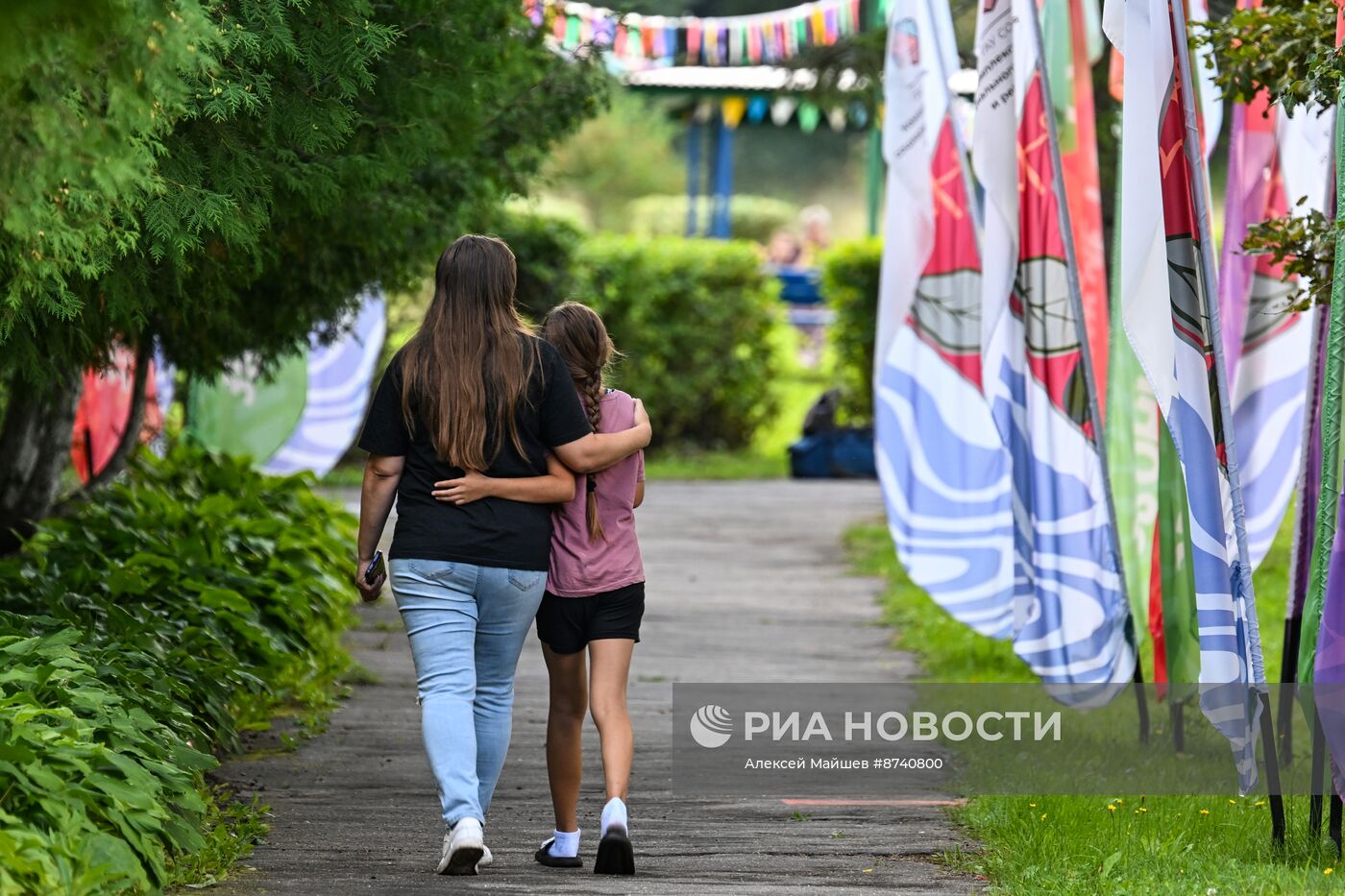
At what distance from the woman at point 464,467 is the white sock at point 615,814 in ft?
1.05

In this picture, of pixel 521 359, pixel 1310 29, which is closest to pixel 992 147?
pixel 1310 29

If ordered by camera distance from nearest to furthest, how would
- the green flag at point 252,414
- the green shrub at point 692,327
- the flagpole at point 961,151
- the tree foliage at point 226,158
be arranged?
the tree foliage at point 226,158, the flagpole at point 961,151, the green flag at point 252,414, the green shrub at point 692,327

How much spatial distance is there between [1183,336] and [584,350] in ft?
5.60

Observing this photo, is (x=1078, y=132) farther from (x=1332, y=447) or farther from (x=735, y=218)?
(x=735, y=218)

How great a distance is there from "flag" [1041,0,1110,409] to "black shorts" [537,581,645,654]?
292 cm

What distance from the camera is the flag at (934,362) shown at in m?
8.01

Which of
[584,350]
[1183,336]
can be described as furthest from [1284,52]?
[584,350]

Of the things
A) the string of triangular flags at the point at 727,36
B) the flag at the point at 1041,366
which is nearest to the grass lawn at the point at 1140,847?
the flag at the point at 1041,366

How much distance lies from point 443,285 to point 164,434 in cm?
865

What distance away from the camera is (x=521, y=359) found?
4.64 meters

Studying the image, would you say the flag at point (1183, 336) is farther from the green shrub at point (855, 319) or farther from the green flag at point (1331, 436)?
the green shrub at point (855, 319)

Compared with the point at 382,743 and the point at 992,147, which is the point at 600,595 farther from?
the point at 992,147

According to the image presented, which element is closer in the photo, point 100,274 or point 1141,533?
point 100,274

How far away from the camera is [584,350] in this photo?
15.9 feet
